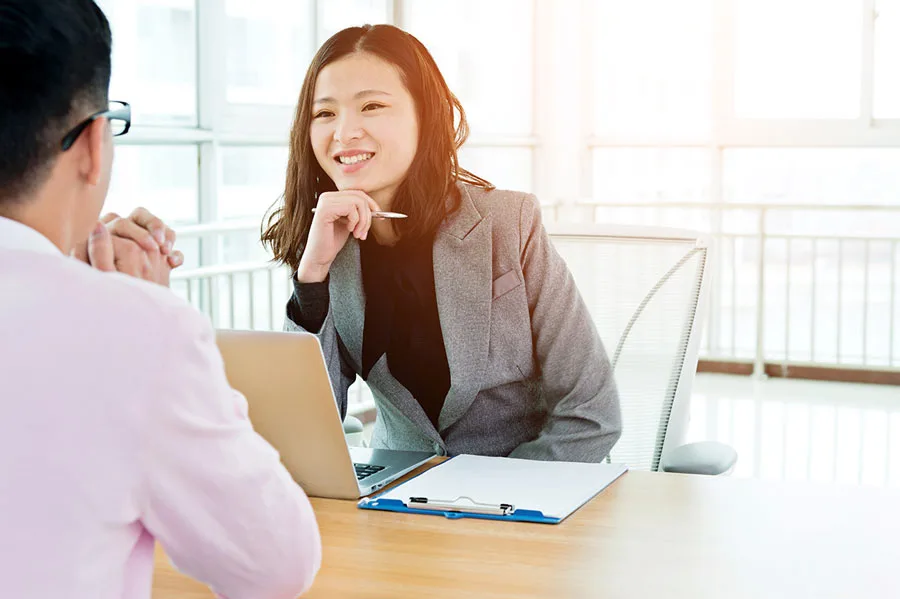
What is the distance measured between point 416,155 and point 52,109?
120cm

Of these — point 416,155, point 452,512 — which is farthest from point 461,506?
point 416,155

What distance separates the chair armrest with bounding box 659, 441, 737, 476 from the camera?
5.41ft

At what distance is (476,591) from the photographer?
110 centimetres

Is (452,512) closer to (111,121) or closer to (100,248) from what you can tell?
(100,248)

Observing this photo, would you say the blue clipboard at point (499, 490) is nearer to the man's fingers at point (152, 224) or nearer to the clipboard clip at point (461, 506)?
the clipboard clip at point (461, 506)

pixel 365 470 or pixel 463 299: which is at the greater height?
pixel 463 299

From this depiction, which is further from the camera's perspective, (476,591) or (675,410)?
(675,410)

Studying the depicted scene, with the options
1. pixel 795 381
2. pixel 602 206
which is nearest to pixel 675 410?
pixel 795 381

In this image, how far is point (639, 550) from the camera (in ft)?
3.94

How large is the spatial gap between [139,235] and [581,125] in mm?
5268

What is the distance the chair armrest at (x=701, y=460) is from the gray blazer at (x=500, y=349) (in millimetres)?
151

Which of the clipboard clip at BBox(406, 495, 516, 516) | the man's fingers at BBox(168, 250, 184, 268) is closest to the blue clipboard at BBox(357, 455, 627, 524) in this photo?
the clipboard clip at BBox(406, 495, 516, 516)

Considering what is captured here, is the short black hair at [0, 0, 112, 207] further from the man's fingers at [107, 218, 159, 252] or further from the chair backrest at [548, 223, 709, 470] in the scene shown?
the chair backrest at [548, 223, 709, 470]

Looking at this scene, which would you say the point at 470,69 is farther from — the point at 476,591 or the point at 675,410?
the point at 476,591
